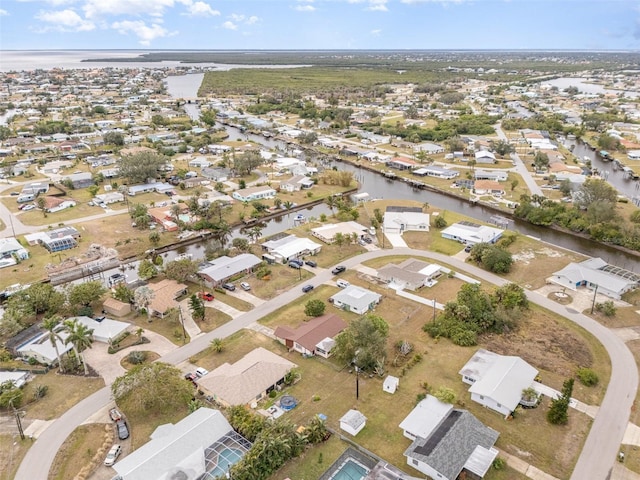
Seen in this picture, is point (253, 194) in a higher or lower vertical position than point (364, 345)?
lower

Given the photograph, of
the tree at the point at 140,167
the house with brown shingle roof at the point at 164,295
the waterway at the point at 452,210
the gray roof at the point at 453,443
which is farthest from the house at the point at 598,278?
the tree at the point at 140,167

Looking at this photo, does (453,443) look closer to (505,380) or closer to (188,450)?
(505,380)

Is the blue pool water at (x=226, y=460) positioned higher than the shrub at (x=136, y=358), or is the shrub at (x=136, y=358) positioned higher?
the blue pool water at (x=226, y=460)

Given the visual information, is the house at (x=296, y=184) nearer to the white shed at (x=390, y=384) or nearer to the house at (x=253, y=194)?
the house at (x=253, y=194)

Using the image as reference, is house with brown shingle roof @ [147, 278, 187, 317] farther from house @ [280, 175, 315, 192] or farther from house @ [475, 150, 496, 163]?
house @ [475, 150, 496, 163]

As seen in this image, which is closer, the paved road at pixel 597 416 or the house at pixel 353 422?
the paved road at pixel 597 416

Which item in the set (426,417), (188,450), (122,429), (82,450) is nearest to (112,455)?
(122,429)
